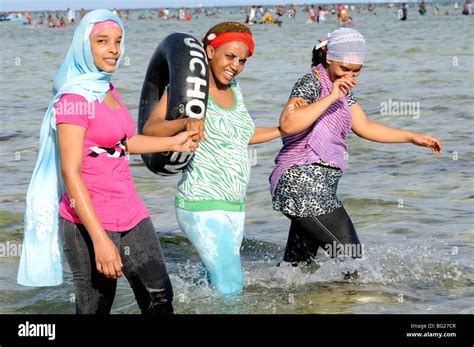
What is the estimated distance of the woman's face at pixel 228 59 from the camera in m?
4.80

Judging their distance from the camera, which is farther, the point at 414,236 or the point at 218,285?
the point at 414,236

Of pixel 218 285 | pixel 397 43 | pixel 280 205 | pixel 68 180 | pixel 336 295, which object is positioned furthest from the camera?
pixel 397 43

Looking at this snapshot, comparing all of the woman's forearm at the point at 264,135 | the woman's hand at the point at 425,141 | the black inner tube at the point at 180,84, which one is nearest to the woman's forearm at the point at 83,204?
the black inner tube at the point at 180,84

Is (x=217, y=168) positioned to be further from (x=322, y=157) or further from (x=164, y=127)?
(x=322, y=157)

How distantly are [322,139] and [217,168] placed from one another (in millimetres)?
832

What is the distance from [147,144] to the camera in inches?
169

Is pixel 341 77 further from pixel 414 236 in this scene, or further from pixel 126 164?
pixel 414 236

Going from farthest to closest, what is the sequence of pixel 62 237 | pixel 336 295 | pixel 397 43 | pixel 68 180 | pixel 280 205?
1. pixel 397 43
2. pixel 336 295
3. pixel 280 205
4. pixel 62 237
5. pixel 68 180

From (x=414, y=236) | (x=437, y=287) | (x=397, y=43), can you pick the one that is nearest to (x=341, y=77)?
(x=437, y=287)

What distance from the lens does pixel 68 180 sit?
3.81 m

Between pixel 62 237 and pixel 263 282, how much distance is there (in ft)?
7.79

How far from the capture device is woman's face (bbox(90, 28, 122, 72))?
4020 mm

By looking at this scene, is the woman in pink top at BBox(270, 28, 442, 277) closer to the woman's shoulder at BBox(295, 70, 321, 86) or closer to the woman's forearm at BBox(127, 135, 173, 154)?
the woman's shoulder at BBox(295, 70, 321, 86)

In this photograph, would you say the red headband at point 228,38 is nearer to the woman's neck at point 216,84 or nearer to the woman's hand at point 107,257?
the woman's neck at point 216,84
